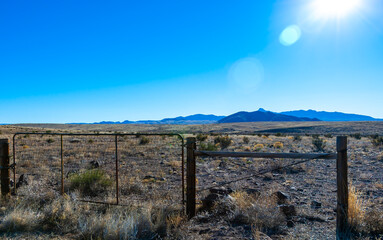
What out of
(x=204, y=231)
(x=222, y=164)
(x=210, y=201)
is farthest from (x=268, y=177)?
(x=204, y=231)

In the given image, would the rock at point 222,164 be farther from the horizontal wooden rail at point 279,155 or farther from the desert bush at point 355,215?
the desert bush at point 355,215

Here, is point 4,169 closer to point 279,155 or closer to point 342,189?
point 279,155

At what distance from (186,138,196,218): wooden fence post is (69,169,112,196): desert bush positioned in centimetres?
391

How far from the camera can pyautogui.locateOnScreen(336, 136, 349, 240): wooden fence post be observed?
16.0 ft

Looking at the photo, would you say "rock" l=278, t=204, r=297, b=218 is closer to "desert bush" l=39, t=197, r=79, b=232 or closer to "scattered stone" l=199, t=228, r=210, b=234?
"scattered stone" l=199, t=228, r=210, b=234

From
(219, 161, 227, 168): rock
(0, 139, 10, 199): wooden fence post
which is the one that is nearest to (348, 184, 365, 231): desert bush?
(0, 139, 10, 199): wooden fence post

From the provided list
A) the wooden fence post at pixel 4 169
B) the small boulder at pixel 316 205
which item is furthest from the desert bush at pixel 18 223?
the small boulder at pixel 316 205

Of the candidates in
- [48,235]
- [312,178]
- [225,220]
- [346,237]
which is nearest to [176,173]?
[312,178]

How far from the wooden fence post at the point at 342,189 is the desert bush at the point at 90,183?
6.70 meters

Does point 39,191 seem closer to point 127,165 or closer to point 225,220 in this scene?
point 225,220

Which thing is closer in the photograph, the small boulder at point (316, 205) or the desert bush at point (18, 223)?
the desert bush at point (18, 223)

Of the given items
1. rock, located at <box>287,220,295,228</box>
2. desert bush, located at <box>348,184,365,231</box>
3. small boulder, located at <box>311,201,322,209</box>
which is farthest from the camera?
small boulder, located at <box>311,201,322,209</box>

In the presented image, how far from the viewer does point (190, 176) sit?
592 cm

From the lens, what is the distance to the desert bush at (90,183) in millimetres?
8695
